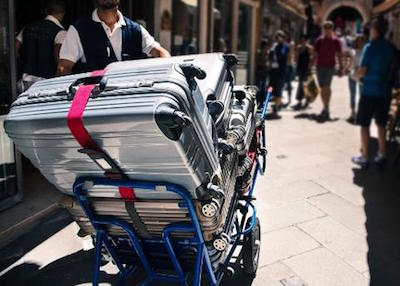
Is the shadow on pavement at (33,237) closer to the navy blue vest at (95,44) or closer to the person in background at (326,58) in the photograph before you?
the navy blue vest at (95,44)

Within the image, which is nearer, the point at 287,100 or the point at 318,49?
the point at 318,49

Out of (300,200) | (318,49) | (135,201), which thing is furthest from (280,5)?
(135,201)

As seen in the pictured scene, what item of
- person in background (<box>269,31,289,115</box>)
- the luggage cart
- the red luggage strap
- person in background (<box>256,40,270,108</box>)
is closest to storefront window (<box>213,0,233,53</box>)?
person in background (<box>256,40,270,108</box>)

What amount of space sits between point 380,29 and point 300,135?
2592mm

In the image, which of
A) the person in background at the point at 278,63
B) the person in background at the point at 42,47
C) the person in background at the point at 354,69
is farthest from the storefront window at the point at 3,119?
the person in background at the point at 278,63

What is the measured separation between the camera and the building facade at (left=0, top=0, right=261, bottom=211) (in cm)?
397

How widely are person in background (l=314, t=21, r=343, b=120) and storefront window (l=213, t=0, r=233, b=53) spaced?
7.90ft

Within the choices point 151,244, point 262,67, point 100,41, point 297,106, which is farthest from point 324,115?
point 151,244

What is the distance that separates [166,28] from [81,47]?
5.40 meters

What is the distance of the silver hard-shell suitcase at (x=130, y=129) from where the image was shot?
1.71 meters

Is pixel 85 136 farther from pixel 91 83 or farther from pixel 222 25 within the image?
pixel 222 25

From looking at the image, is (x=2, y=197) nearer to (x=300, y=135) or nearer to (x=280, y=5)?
(x=300, y=135)

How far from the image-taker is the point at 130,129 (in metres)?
1.71

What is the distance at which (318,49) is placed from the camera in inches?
362
